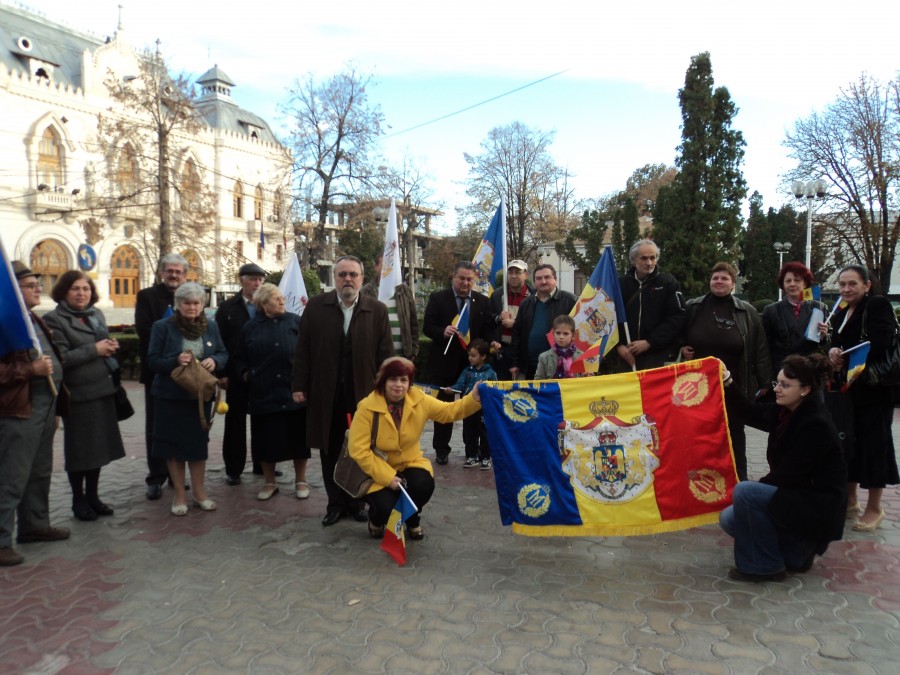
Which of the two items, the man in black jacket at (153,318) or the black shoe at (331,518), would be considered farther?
the man in black jacket at (153,318)

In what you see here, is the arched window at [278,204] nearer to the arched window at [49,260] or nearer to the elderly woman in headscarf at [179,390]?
the arched window at [49,260]

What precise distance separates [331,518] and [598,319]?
2868mm

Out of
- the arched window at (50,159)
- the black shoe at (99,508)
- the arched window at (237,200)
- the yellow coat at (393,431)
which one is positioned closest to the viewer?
the yellow coat at (393,431)

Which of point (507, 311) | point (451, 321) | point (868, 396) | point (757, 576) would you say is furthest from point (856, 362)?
point (451, 321)

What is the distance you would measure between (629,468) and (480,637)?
1.62 meters

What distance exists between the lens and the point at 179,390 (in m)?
5.35

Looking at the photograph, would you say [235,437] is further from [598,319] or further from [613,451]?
[613,451]

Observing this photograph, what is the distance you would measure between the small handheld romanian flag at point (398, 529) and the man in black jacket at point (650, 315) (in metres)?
2.52

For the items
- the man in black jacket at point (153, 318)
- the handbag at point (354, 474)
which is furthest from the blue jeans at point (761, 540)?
the man in black jacket at point (153, 318)

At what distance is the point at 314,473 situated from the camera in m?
6.82

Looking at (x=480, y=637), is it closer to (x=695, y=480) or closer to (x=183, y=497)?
(x=695, y=480)

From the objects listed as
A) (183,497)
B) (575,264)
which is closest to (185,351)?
(183,497)

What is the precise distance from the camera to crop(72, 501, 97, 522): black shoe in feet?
17.4

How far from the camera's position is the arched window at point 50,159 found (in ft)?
115
